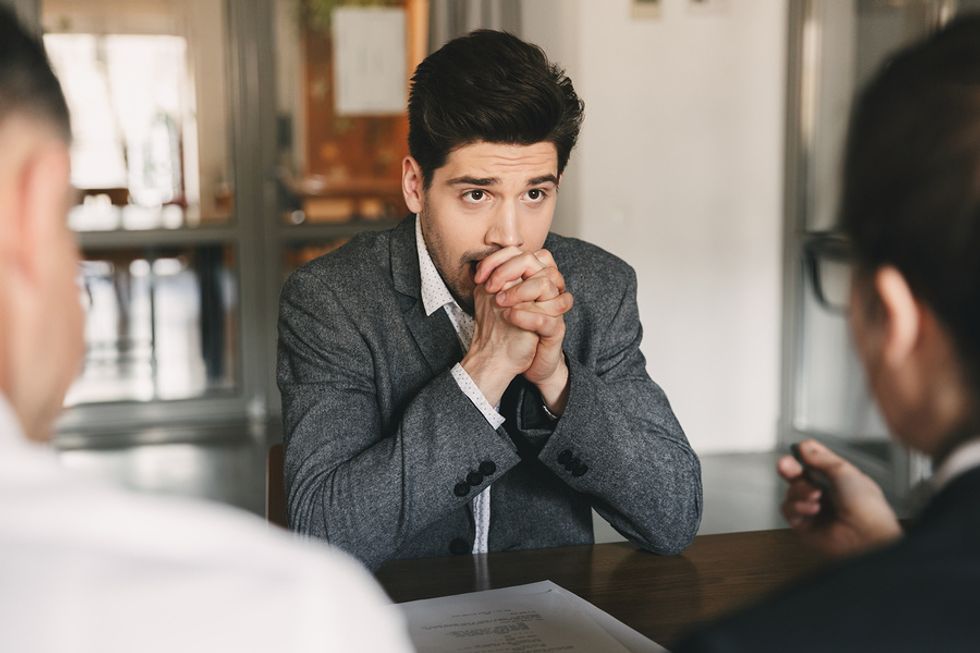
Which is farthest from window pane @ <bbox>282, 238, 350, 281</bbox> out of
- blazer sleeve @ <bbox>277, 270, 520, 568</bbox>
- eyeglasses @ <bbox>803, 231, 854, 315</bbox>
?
blazer sleeve @ <bbox>277, 270, 520, 568</bbox>

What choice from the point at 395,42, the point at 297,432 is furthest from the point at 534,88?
the point at 395,42

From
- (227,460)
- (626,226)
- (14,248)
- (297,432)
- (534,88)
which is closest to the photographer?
(14,248)

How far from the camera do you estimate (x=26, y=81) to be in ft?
2.38

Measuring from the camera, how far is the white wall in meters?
4.58

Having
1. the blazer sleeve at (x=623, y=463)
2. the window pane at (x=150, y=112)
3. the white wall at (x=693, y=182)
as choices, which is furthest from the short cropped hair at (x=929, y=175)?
the window pane at (x=150, y=112)

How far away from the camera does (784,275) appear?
4871mm

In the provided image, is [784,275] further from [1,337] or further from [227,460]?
[1,337]

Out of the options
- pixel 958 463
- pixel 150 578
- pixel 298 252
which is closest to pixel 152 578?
pixel 150 578

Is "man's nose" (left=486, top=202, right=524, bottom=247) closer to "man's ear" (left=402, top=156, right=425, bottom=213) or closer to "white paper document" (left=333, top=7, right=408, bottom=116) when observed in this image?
"man's ear" (left=402, top=156, right=425, bottom=213)

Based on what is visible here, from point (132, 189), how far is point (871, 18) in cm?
371

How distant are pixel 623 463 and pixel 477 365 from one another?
26 centimetres

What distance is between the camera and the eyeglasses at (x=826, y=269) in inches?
178

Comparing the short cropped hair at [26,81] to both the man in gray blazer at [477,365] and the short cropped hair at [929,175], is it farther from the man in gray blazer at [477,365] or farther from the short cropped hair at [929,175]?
the man in gray blazer at [477,365]

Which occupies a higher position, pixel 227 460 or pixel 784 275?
pixel 784 275
